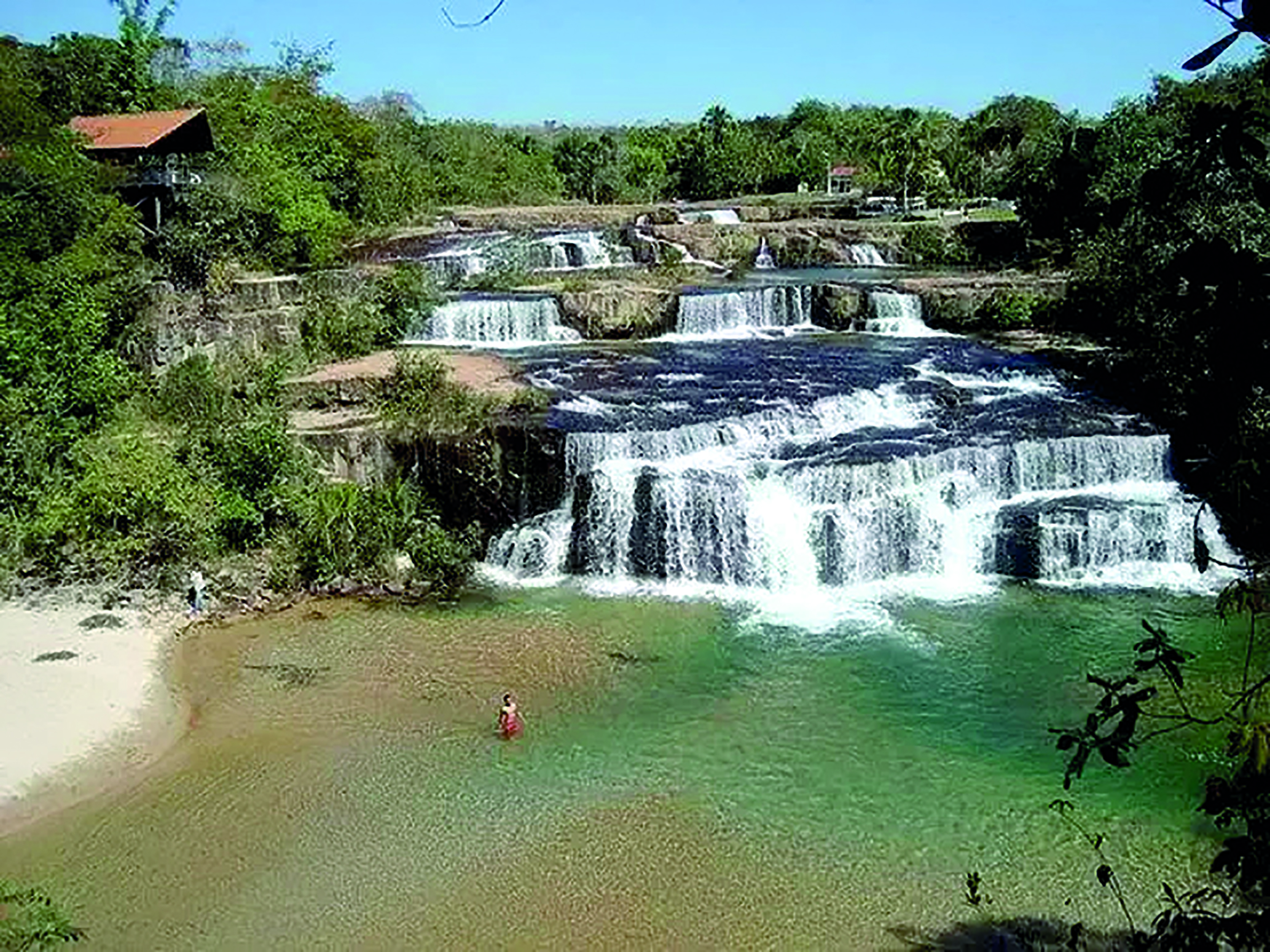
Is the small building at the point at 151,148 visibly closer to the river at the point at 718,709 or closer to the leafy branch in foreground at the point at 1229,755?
the river at the point at 718,709

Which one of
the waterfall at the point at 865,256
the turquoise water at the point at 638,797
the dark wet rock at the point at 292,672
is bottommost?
the turquoise water at the point at 638,797

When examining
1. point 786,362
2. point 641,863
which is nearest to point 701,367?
point 786,362

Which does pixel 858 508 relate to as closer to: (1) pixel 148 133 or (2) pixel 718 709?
(2) pixel 718 709

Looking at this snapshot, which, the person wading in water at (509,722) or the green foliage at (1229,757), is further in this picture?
the person wading in water at (509,722)

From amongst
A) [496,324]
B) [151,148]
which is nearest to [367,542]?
[496,324]

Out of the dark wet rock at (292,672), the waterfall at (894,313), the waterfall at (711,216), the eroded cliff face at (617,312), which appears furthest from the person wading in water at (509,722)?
the waterfall at (711,216)

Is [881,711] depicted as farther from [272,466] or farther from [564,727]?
[272,466]
